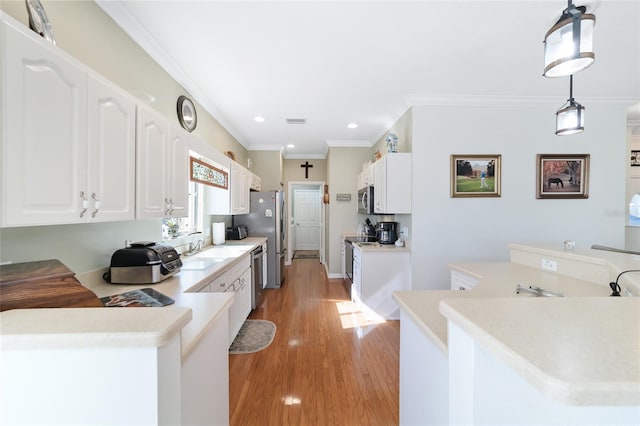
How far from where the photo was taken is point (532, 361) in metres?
0.48

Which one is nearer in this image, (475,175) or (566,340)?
(566,340)

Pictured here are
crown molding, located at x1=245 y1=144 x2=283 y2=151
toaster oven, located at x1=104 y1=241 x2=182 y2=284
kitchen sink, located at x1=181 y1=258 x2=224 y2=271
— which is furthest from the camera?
crown molding, located at x1=245 y1=144 x2=283 y2=151

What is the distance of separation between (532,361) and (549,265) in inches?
76.4

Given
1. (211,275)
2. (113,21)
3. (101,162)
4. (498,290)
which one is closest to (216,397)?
(211,275)

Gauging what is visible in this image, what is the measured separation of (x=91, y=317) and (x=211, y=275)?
1.23 meters

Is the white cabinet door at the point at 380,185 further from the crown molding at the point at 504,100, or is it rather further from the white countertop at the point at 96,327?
the white countertop at the point at 96,327

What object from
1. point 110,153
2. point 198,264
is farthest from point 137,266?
point 110,153

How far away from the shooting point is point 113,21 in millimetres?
1672

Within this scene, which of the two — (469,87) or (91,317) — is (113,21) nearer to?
(91,317)

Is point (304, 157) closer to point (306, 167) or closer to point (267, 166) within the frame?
point (306, 167)

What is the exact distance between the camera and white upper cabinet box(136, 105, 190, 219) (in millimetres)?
1493

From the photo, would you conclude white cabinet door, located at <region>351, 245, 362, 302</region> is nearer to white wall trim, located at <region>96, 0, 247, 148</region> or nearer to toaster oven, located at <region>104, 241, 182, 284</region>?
toaster oven, located at <region>104, 241, 182, 284</region>

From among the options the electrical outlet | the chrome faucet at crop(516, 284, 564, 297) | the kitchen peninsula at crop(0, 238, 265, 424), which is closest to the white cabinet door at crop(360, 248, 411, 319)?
the electrical outlet

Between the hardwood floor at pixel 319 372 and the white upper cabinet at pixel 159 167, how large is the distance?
1477 millimetres
